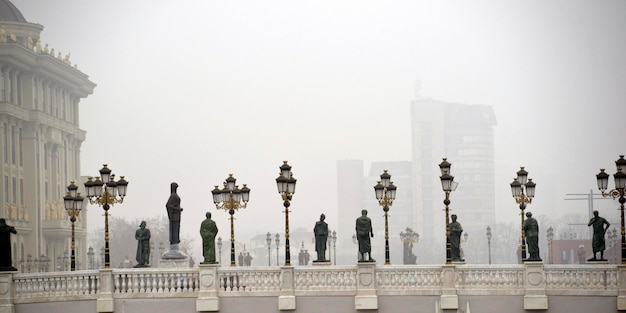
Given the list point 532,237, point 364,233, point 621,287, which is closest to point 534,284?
point 532,237

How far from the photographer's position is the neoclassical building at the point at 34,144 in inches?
4286

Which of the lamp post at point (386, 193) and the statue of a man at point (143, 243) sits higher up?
the lamp post at point (386, 193)

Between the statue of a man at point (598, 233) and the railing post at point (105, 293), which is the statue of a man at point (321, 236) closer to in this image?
the railing post at point (105, 293)

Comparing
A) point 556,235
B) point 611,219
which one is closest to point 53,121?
point 611,219

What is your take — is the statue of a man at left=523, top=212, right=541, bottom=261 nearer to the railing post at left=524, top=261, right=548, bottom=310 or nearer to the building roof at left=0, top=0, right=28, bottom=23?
the railing post at left=524, top=261, right=548, bottom=310

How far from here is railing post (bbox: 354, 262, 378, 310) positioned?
133 ft

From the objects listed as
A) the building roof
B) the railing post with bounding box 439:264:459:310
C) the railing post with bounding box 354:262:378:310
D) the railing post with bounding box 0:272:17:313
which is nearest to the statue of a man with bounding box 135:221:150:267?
the railing post with bounding box 0:272:17:313

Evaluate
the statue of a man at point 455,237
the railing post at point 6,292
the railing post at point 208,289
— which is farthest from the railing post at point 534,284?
the railing post at point 6,292

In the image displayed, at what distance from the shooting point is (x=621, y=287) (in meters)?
39.7

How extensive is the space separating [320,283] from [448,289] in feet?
13.4

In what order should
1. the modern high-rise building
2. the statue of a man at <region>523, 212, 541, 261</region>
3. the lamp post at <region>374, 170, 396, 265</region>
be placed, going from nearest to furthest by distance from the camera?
the statue of a man at <region>523, 212, 541, 261</region> < the lamp post at <region>374, 170, 396, 265</region> < the modern high-rise building

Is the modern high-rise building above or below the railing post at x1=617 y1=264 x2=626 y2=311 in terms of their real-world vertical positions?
above

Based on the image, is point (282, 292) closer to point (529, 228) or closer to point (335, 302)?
point (335, 302)

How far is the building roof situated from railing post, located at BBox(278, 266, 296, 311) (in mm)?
79924
